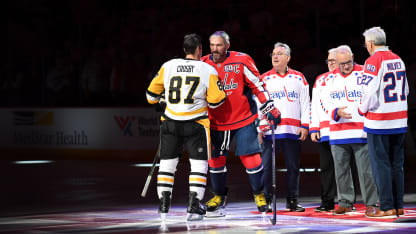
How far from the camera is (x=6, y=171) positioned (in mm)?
16219

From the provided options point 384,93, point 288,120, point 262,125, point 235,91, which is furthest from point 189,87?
point 384,93

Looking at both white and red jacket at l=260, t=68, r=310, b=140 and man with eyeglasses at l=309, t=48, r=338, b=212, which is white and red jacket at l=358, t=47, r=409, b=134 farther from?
white and red jacket at l=260, t=68, r=310, b=140

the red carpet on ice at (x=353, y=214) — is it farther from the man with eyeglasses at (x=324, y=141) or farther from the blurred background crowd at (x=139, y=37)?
the blurred background crowd at (x=139, y=37)

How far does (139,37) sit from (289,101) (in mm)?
10815

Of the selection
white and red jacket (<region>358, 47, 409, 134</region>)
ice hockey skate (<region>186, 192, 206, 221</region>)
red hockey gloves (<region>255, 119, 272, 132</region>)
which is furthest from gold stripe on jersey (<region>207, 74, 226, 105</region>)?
white and red jacket (<region>358, 47, 409, 134</region>)

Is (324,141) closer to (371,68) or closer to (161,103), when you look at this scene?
(371,68)

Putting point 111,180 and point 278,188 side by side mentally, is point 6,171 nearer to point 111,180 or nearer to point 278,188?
point 111,180

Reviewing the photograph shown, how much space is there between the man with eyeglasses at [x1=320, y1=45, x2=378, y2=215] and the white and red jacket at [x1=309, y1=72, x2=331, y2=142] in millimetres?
171

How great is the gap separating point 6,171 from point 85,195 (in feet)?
15.9

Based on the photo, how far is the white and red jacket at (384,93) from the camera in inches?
334

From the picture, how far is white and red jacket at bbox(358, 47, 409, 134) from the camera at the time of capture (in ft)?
27.8

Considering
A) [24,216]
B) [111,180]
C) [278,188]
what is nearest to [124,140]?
[111,180]

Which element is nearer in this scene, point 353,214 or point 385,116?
point 385,116

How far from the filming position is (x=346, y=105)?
30.5 ft
